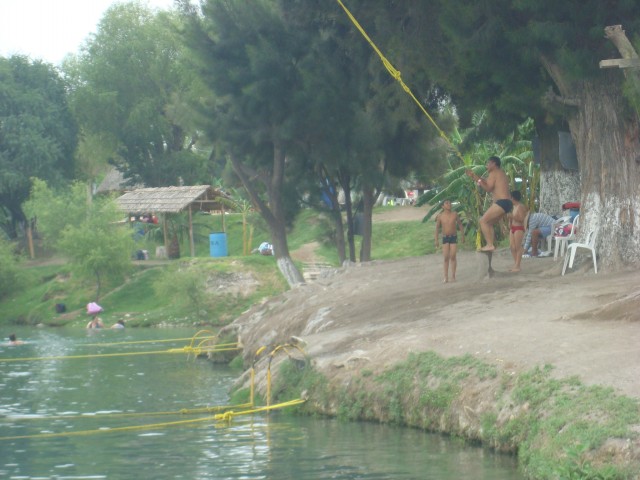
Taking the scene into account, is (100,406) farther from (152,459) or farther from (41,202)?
(41,202)

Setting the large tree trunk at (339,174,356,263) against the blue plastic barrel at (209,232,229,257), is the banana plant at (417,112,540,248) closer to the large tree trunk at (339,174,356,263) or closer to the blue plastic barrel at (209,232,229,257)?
the large tree trunk at (339,174,356,263)

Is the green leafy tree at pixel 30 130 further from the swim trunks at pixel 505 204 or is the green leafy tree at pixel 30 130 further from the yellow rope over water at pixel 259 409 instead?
the yellow rope over water at pixel 259 409

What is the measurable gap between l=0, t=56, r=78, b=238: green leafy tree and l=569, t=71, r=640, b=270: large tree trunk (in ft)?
149

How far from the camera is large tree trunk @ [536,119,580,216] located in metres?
26.3

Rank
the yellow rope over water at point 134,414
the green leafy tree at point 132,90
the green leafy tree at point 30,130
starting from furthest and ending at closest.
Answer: the green leafy tree at point 132,90, the green leafy tree at point 30,130, the yellow rope over water at point 134,414

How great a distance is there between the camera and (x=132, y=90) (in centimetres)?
6569

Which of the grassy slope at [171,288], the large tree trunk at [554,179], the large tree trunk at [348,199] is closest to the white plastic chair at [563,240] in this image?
the large tree trunk at [554,179]

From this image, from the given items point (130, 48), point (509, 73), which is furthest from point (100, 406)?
point (130, 48)

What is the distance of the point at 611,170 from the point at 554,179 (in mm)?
7957

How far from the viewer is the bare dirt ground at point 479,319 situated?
1321cm

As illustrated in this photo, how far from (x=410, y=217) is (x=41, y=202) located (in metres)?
18.5

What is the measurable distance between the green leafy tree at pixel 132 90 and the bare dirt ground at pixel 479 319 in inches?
1639

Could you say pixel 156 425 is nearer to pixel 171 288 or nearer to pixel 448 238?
pixel 448 238

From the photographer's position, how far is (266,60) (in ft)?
102
